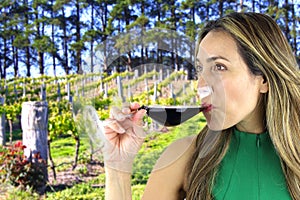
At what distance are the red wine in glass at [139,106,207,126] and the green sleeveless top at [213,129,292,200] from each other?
282 mm

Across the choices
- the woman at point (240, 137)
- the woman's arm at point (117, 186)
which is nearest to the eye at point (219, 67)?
the woman at point (240, 137)

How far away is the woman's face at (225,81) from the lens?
61 cm

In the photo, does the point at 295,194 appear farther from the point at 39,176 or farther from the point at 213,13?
the point at 213,13

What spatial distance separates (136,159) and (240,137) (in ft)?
1.12

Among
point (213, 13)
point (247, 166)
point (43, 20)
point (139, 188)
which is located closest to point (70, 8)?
point (43, 20)

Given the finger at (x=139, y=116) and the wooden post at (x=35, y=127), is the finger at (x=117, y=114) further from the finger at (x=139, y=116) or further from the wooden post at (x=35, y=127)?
the wooden post at (x=35, y=127)

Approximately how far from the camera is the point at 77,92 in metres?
0.63

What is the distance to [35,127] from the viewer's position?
352cm

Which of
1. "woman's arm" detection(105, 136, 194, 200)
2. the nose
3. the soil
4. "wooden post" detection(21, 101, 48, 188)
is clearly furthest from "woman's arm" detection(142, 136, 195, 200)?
the soil

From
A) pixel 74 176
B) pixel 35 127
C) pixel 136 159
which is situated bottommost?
pixel 74 176

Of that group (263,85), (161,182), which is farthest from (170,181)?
(263,85)

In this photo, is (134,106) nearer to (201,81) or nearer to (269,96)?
(201,81)

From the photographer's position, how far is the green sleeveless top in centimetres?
86

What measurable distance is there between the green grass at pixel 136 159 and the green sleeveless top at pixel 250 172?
0.53ft
